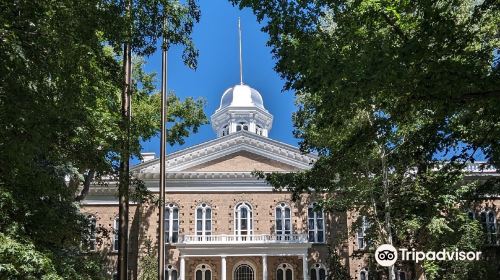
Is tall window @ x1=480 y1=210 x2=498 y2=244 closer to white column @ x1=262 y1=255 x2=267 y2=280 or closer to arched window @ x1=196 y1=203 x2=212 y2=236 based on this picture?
white column @ x1=262 y1=255 x2=267 y2=280

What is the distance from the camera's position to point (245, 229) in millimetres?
34031

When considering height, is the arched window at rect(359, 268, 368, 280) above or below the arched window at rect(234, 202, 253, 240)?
below

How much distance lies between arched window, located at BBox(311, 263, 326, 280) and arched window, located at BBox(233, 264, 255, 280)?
3.59 m

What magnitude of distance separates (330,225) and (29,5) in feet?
93.4

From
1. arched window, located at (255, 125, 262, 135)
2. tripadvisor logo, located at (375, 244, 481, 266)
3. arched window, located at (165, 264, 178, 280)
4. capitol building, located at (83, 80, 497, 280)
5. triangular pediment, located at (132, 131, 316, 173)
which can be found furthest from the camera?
arched window, located at (255, 125, 262, 135)

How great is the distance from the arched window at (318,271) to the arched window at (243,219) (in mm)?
4345

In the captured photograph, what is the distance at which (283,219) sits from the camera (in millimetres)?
34344

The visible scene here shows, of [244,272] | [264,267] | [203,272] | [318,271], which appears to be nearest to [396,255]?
[264,267]

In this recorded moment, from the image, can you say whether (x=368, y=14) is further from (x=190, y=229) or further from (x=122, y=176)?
(x=190, y=229)

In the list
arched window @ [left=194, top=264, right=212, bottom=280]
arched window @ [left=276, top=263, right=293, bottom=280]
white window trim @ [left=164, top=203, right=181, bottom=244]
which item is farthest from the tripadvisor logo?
white window trim @ [left=164, top=203, right=181, bottom=244]

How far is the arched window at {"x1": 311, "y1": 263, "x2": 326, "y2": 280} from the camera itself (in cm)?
3350

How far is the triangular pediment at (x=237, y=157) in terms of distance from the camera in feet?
115

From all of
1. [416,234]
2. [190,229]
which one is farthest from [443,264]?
[190,229]

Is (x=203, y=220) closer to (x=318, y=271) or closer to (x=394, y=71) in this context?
(x=318, y=271)
